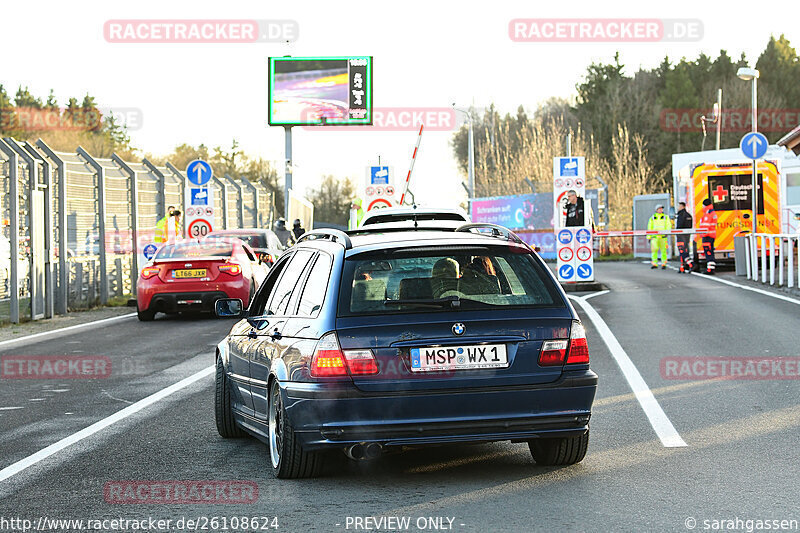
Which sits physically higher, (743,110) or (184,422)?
(743,110)

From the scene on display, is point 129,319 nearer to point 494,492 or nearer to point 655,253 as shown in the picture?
point 494,492

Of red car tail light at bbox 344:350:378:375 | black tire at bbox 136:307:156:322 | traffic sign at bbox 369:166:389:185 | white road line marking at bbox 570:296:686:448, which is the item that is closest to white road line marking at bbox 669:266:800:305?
white road line marking at bbox 570:296:686:448

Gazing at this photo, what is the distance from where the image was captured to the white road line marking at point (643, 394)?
8203mm

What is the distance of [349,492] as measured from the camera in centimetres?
665

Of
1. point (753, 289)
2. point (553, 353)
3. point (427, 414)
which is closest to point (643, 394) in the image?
point (553, 353)

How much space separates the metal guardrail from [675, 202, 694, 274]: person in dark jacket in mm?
2751

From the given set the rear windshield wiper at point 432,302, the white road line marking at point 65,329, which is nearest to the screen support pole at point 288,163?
the white road line marking at point 65,329

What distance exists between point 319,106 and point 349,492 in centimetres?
3321

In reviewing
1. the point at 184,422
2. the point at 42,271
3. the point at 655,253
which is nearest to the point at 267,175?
the point at 655,253

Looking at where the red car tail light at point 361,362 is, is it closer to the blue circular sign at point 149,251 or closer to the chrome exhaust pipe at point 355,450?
the chrome exhaust pipe at point 355,450

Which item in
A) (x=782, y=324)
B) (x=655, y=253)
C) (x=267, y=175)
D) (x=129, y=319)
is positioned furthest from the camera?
(x=267, y=175)

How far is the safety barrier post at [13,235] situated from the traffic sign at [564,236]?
33.7 ft

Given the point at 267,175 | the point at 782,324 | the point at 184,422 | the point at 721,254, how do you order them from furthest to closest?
the point at 267,175, the point at 721,254, the point at 782,324, the point at 184,422

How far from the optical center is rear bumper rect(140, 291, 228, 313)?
1998 cm
